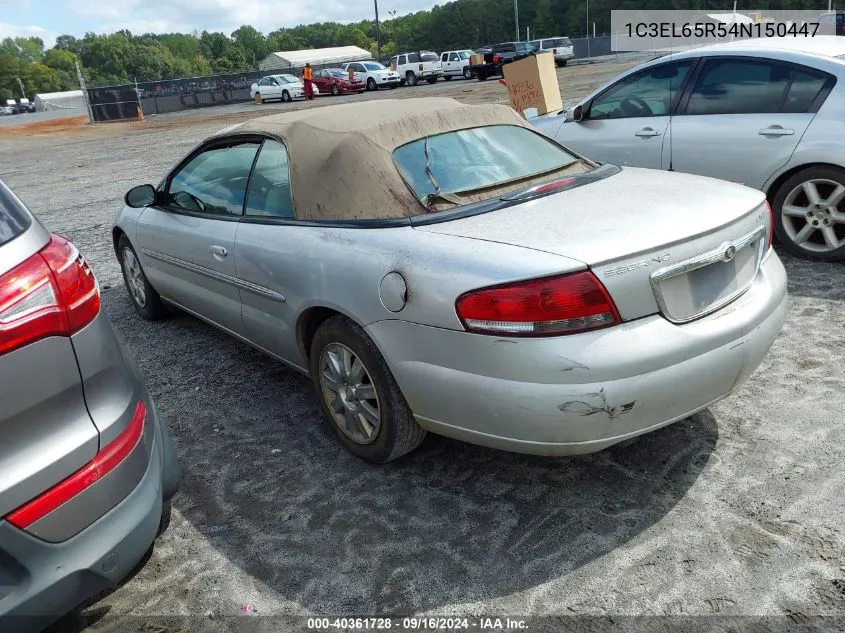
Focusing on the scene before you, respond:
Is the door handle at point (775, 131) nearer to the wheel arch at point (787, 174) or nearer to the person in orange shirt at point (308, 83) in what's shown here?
the wheel arch at point (787, 174)

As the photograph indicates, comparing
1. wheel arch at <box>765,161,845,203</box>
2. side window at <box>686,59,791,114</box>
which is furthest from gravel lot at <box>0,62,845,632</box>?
side window at <box>686,59,791,114</box>

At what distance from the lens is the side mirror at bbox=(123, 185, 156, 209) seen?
180 inches

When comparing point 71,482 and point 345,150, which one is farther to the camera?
point 345,150

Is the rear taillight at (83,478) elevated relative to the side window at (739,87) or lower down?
lower down

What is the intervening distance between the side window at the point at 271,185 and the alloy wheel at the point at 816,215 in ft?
12.7

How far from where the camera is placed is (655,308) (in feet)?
8.30

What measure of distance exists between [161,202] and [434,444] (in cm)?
262

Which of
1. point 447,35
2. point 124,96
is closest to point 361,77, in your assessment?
point 124,96

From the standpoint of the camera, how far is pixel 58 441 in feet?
6.38

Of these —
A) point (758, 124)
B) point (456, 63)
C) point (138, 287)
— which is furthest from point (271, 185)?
point (456, 63)

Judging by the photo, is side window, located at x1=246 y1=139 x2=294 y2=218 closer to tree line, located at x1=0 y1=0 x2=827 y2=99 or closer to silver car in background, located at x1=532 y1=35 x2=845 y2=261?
silver car in background, located at x1=532 y1=35 x2=845 y2=261

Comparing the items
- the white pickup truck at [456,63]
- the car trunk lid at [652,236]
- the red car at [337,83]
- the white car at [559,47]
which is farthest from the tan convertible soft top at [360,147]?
the white car at [559,47]

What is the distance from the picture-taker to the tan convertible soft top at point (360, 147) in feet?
10.4

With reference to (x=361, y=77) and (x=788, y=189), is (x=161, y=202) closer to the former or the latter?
(x=788, y=189)
